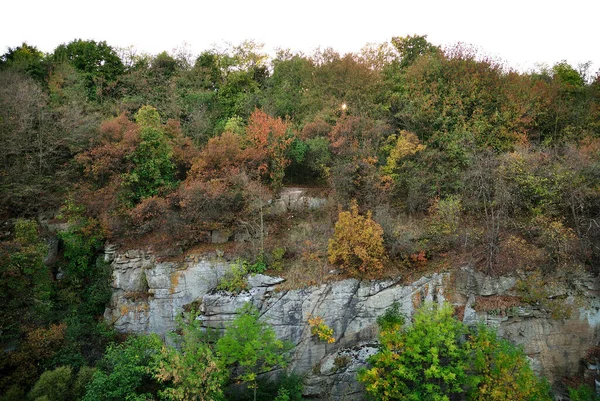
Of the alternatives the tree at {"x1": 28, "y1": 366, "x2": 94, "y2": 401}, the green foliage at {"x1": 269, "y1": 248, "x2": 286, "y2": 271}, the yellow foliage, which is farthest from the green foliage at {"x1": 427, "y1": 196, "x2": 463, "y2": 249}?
the tree at {"x1": 28, "y1": 366, "x2": 94, "y2": 401}

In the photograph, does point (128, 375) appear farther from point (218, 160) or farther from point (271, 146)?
point (271, 146)

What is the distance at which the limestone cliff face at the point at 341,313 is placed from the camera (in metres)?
16.5

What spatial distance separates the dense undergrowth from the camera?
1698 cm

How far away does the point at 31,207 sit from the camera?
20.0m

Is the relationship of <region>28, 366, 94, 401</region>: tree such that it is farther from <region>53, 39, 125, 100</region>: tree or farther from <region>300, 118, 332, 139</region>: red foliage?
<region>53, 39, 125, 100</region>: tree

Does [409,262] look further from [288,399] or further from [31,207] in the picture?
[31,207]

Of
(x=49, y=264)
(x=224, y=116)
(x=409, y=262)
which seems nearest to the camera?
(x=409, y=262)

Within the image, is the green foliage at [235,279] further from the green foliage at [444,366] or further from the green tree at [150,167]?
the green foliage at [444,366]

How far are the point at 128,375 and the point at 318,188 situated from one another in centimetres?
1325

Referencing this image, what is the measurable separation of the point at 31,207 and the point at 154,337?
10.5 meters

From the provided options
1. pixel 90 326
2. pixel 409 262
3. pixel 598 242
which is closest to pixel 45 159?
pixel 90 326

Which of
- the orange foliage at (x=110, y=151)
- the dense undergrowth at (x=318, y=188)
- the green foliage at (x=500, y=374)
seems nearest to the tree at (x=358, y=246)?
the dense undergrowth at (x=318, y=188)

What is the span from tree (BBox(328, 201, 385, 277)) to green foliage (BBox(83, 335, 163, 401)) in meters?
8.99

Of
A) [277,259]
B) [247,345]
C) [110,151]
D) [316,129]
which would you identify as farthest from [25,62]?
[247,345]
